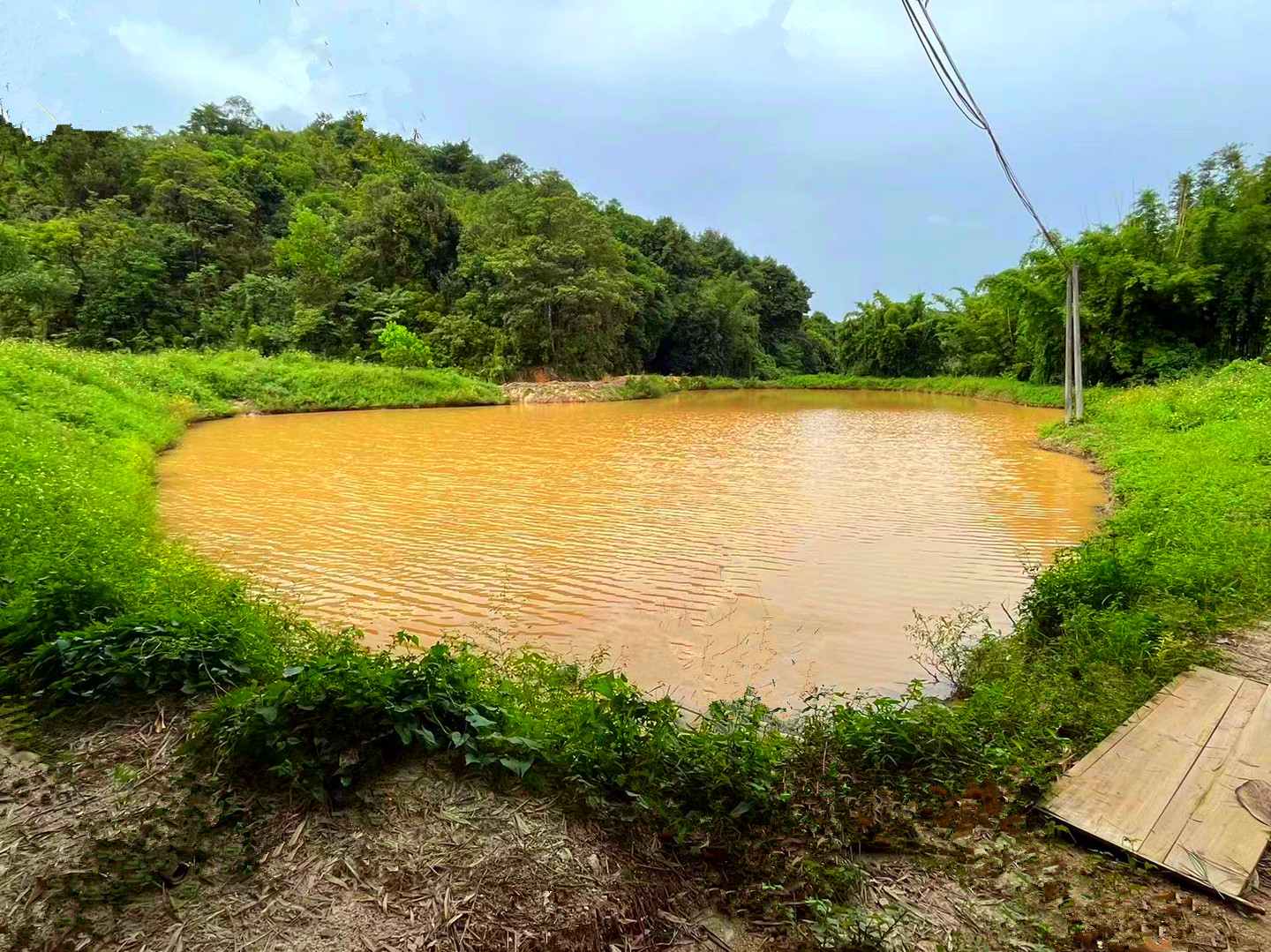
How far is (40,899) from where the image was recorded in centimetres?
161

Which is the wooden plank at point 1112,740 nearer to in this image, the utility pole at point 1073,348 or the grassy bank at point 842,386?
the utility pole at point 1073,348

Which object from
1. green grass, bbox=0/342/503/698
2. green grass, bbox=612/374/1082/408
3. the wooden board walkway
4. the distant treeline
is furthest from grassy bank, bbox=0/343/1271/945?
the distant treeline

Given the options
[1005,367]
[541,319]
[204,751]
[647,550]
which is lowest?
[647,550]

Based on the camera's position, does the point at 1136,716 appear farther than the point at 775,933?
Yes

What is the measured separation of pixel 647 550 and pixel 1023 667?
3.54 meters

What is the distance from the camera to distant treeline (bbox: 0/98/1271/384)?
18.2m

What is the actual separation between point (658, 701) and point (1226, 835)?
173cm

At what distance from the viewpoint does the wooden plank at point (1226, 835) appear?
1.83 meters

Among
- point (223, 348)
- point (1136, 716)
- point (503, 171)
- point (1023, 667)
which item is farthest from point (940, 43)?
point (503, 171)

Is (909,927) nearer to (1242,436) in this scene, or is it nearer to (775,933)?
(775,933)

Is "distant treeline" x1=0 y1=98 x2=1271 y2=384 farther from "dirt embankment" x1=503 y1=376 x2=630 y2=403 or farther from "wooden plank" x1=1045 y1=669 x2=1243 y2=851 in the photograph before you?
"wooden plank" x1=1045 y1=669 x2=1243 y2=851

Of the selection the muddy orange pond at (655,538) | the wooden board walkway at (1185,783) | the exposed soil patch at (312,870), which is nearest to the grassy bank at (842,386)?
the muddy orange pond at (655,538)

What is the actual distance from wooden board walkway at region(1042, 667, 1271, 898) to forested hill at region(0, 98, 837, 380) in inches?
1007

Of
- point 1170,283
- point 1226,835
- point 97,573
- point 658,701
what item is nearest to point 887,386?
point 1170,283
